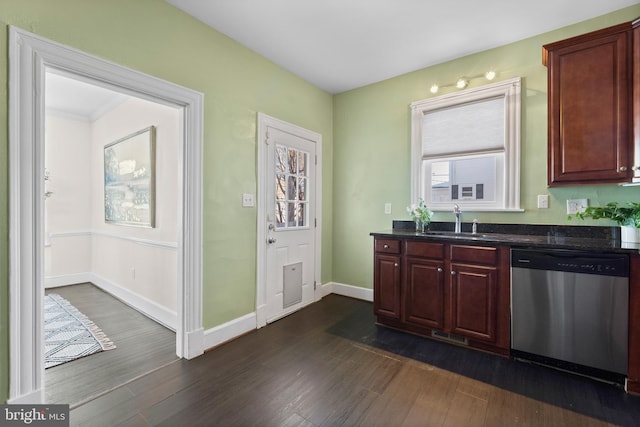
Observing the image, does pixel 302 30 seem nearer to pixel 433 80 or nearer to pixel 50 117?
pixel 433 80

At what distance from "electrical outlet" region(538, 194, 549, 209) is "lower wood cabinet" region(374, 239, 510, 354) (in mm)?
754

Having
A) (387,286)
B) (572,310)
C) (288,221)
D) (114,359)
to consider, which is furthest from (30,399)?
(572,310)

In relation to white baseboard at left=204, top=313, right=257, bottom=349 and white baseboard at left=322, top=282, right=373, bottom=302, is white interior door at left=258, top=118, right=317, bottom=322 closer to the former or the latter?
white baseboard at left=204, top=313, right=257, bottom=349

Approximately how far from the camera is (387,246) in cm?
279

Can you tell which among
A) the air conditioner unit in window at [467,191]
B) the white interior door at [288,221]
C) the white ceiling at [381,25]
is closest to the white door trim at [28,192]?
the white ceiling at [381,25]

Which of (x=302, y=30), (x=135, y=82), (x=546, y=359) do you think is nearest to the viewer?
(x=135, y=82)

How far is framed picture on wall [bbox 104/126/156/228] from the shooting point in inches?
121

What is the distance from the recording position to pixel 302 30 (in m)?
2.51

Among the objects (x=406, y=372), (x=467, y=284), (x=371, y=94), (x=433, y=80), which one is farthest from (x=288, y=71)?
(x=406, y=372)

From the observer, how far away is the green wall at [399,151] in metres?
2.53

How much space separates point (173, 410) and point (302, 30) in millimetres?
3038

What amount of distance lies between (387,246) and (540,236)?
1.33m

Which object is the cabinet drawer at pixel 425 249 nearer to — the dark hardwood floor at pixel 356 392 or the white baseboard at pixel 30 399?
the dark hardwood floor at pixel 356 392

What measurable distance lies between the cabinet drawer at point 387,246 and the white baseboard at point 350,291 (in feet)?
3.38
